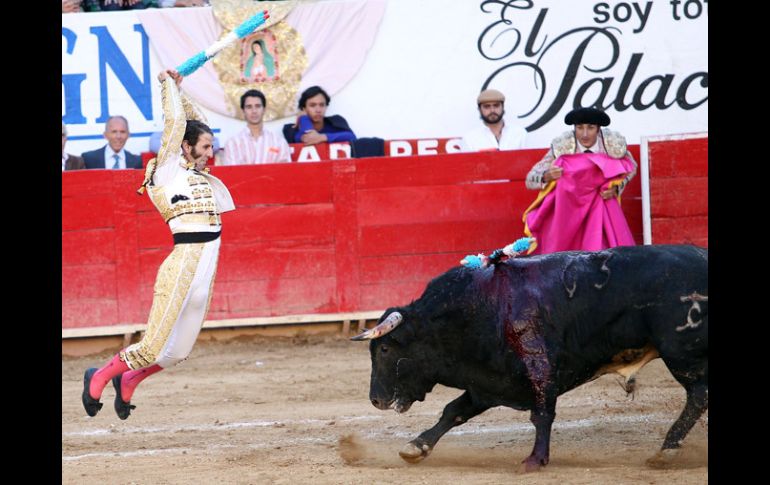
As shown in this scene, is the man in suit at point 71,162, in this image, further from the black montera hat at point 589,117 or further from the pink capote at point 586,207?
the black montera hat at point 589,117

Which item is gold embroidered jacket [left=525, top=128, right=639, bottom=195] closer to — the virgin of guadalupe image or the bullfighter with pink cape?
the bullfighter with pink cape

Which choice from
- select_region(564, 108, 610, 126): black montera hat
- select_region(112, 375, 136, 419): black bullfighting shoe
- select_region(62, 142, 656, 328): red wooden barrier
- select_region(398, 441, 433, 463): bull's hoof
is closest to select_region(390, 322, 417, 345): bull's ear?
select_region(398, 441, 433, 463): bull's hoof

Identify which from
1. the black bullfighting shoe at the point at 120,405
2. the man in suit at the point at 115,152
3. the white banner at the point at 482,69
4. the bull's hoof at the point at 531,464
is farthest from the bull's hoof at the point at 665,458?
the man in suit at the point at 115,152

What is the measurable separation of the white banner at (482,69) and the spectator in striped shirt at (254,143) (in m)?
0.43

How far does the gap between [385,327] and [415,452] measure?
57 centimetres

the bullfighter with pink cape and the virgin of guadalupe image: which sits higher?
the virgin of guadalupe image

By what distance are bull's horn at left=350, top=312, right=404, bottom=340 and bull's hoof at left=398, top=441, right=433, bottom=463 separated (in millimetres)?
516

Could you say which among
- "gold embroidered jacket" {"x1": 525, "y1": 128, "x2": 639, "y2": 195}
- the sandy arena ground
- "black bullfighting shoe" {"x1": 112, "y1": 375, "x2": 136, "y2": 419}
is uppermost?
"gold embroidered jacket" {"x1": 525, "y1": 128, "x2": 639, "y2": 195}

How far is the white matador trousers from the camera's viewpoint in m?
5.70

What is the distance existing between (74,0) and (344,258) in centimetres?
304

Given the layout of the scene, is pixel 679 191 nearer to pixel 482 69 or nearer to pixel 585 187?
pixel 585 187

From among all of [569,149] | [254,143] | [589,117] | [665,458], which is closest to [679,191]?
[569,149]

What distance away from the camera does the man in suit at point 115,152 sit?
9.62 m

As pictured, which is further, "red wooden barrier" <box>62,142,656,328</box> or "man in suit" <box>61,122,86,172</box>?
"man in suit" <box>61,122,86,172</box>
